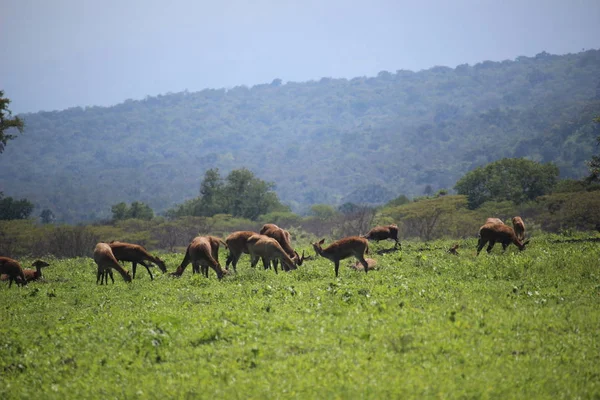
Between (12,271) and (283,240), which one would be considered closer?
(12,271)

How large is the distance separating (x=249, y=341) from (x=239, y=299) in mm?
3923

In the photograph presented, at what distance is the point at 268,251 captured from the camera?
21.9 m

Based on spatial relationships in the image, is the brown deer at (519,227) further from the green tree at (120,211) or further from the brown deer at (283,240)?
the green tree at (120,211)

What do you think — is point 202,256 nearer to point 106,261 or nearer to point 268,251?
point 268,251

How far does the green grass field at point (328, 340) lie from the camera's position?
948 cm

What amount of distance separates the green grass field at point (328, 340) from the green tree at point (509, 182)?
46321 millimetres

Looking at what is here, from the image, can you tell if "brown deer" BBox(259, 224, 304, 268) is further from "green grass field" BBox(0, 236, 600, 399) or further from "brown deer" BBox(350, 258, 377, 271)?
"green grass field" BBox(0, 236, 600, 399)

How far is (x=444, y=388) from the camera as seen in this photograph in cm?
912

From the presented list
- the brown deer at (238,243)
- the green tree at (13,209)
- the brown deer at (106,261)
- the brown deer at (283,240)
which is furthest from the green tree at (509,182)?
the green tree at (13,209)

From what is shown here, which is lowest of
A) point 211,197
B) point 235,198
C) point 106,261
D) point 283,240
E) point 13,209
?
point 13,209

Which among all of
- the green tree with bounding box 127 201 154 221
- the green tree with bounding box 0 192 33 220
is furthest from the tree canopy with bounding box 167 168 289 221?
the green tree with bounding box 0 192 33 220

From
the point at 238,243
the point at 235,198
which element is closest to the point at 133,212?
the point at 235,198

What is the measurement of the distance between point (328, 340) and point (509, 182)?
56045 millimetres

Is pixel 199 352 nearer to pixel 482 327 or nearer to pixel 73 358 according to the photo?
pixel 73 358
